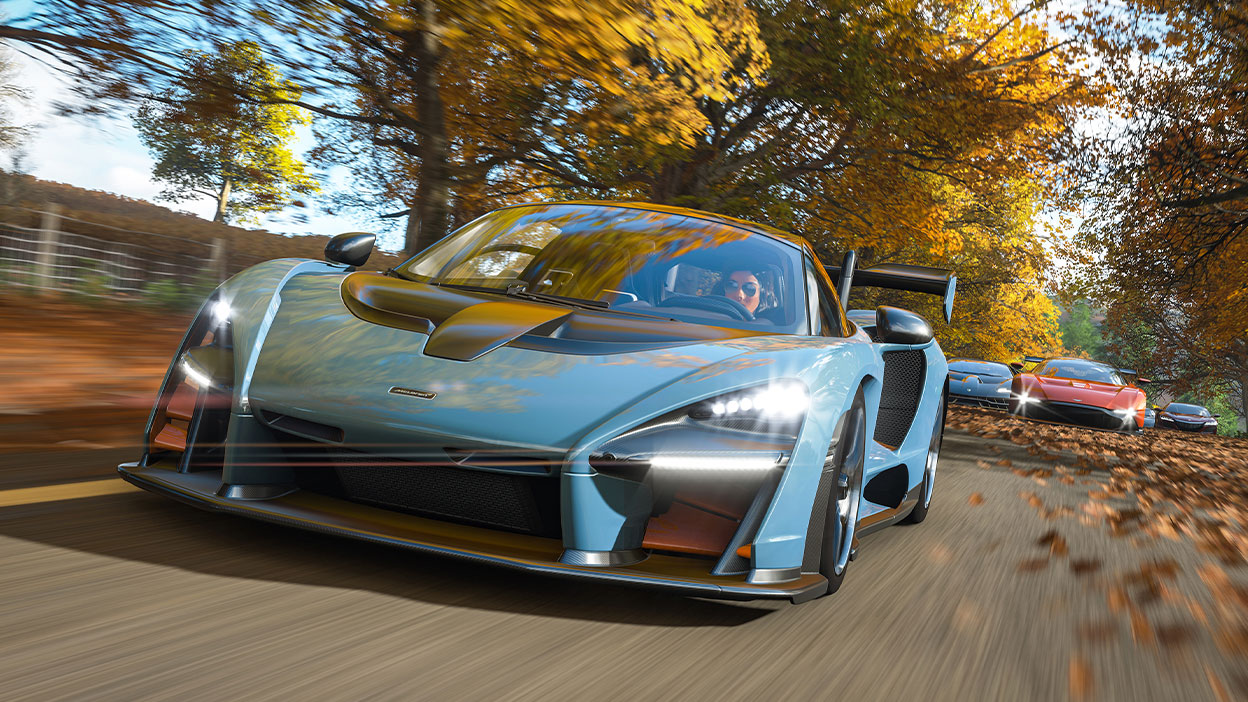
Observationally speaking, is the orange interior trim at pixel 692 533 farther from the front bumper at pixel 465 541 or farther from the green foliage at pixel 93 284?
the green foliage at pixel 93 284

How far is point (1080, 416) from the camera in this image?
17047 millimetres

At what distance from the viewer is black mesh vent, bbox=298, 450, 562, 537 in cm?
274

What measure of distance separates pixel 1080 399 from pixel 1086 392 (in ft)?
0.80

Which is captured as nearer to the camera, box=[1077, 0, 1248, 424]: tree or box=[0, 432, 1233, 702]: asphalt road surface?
box=[0, 432, 1233, 702]: asphalt road surface

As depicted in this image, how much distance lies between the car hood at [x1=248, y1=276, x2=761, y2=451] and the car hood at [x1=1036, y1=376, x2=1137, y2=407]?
616 inches

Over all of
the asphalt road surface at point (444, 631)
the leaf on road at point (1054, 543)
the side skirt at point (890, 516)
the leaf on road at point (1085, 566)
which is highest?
the side skirt at point (890, 516)

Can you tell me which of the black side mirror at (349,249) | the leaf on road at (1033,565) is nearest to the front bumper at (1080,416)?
the leaf on road at (1033,565)

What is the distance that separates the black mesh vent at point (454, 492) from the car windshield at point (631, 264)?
109cm

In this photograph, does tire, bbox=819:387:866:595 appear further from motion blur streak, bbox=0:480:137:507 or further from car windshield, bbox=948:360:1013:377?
car windshield, bbox=948:360:1013:377

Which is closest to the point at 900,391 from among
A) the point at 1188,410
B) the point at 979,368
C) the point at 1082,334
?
the point at 979,368

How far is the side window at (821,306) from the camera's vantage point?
155 inches

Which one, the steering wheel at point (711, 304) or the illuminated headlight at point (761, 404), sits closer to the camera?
the illuminated headlight at point (761, 404)

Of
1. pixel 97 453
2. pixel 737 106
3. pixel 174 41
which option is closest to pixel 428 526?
pixel 97 453

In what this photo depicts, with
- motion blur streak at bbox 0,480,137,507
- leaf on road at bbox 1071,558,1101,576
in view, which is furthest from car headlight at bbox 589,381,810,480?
leaf on road at bbox 1071,558,1101,576
